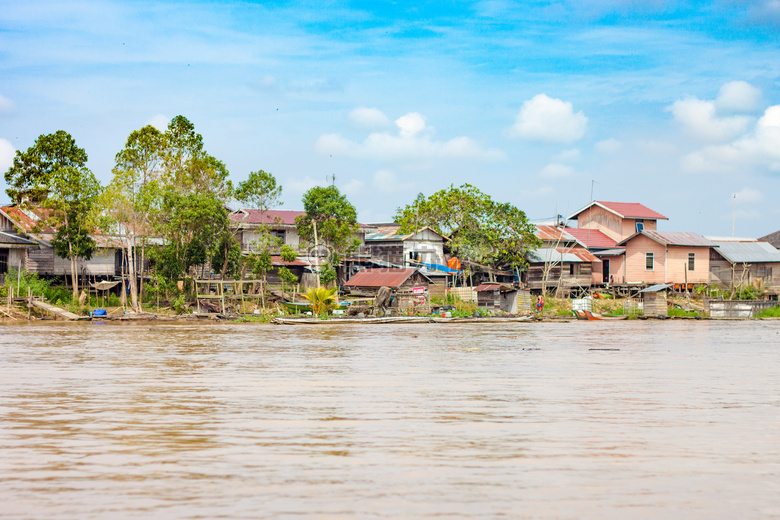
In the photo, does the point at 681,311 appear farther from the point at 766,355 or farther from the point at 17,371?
the point at 17,371

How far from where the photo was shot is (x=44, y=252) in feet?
108

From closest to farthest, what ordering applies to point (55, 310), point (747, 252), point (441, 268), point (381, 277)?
point (55, 310)
point (381, 277)
point (441, 268)
point (747, 252)

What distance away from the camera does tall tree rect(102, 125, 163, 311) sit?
97.1ft

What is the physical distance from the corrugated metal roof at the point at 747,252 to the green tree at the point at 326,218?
22.1 m

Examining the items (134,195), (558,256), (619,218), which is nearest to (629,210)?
(619,218)

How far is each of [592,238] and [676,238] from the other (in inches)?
218

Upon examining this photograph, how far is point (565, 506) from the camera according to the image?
17.9 feet

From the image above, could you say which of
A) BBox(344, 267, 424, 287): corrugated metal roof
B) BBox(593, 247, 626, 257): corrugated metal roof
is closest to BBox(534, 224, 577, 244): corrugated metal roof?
BBox(593, 247, 626, 257): corrugated metal roof

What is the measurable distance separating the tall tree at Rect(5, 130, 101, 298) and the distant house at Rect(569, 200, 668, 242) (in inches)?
1245

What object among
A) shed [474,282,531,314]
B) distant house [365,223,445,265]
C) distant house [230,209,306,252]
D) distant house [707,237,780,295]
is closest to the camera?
shed [474,282,531,314]

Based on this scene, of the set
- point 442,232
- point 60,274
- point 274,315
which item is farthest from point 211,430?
point 442,232

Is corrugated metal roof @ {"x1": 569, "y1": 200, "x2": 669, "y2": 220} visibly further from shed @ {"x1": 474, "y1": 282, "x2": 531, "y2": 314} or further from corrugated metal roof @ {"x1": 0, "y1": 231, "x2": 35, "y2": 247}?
corrugated metal roof @ {"x1": 0, "y1": 231, "x2": 35, "y2": 247}

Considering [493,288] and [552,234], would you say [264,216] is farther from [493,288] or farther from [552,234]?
[552,234]

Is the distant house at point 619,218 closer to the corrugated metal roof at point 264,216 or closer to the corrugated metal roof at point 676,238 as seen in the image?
the corrugated metal roof at point 676,238
